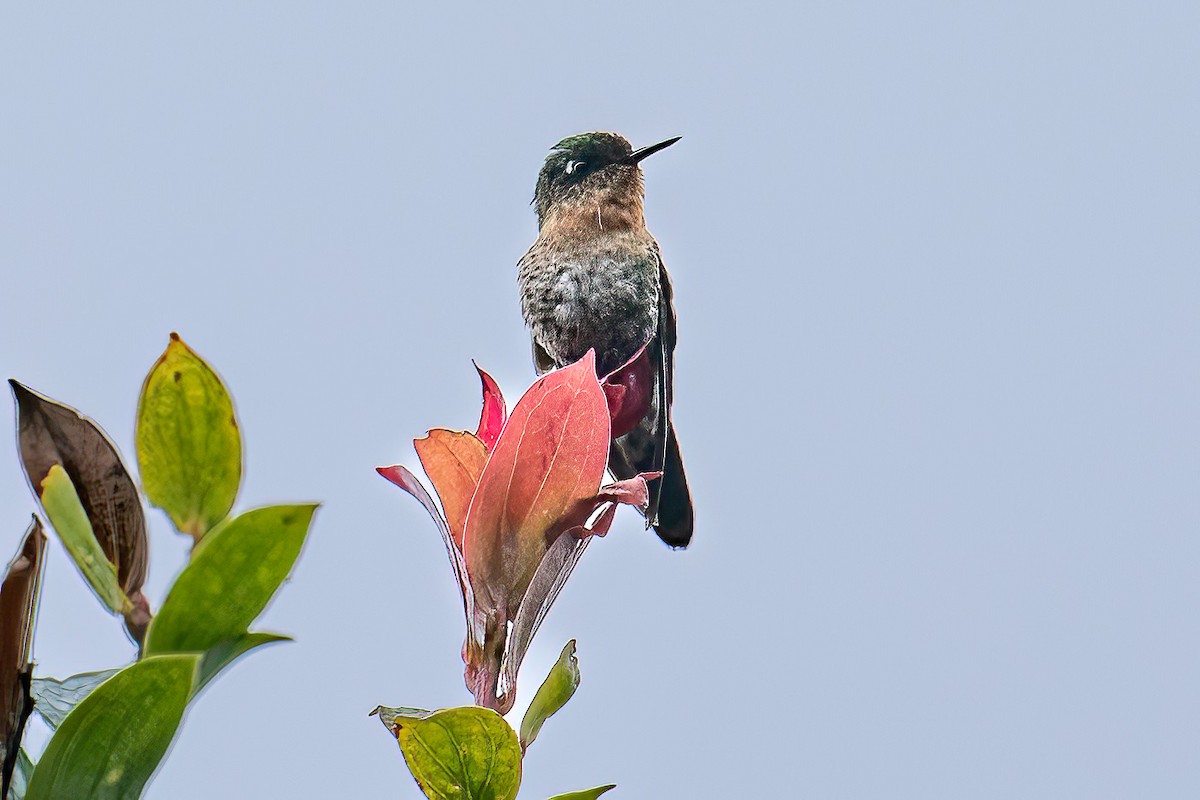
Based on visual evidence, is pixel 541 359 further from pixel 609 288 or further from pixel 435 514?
pixel 435 514

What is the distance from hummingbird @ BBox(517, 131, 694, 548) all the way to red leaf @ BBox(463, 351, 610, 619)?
1313 millimetres

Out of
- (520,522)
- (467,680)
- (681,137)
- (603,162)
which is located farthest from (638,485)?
(603,162)

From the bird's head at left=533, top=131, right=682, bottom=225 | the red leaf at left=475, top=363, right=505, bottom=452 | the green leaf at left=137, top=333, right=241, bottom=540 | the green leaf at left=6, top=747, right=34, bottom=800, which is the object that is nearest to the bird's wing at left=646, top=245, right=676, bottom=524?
the bird's head at left=533, top=131, right=682, bottom=225

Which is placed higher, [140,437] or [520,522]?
[140,437]

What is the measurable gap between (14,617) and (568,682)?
43cm

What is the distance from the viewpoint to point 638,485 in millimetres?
1049

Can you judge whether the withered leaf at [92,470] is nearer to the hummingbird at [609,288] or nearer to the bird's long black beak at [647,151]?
the hummingbird at [609,288]

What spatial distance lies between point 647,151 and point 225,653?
2109 mm

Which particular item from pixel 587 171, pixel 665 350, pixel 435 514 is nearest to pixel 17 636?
pixel 435 514

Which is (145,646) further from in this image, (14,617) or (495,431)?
(495,431)

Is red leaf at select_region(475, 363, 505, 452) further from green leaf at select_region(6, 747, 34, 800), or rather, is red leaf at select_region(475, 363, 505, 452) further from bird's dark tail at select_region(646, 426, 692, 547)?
bird's dark tail at select_region(646, 426, 692, 547)

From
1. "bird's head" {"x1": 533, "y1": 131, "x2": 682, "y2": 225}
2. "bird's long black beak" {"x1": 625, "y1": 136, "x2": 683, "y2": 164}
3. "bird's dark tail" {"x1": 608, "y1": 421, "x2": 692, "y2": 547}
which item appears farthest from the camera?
"bird's head" {"x1": 533, "y1": 131, "x2": 682, "y2": 225}

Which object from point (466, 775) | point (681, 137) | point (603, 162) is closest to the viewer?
point (466, 775)

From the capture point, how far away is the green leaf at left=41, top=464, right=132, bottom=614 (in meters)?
0.90
